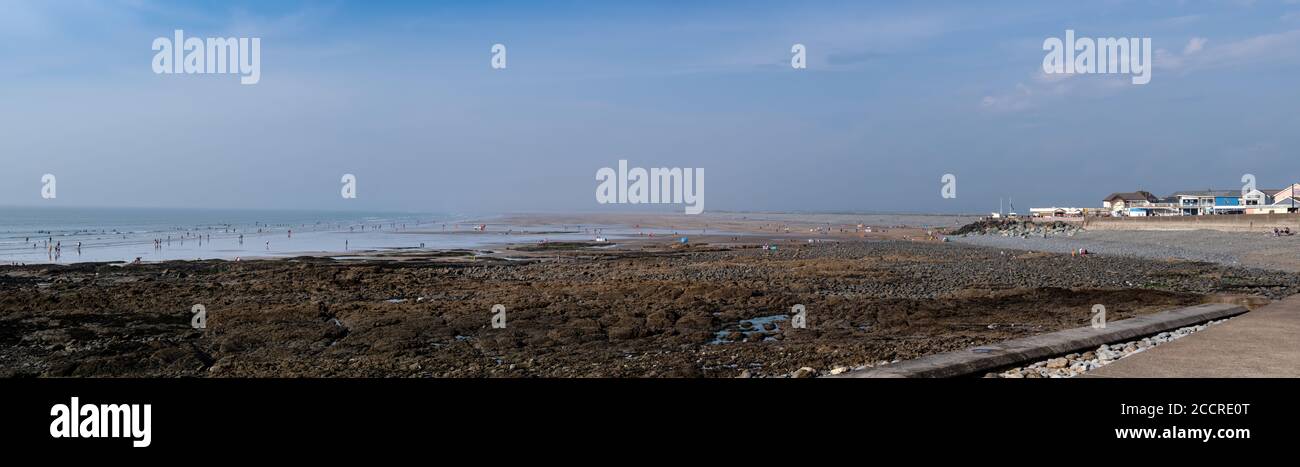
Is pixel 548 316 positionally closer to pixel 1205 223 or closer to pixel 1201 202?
pixel 1205 223

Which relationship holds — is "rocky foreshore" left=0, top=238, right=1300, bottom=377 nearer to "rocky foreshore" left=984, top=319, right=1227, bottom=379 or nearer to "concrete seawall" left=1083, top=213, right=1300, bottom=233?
"rocky foreshore" left=984, top=319, right=1227, bottom=379

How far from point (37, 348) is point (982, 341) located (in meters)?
15.8

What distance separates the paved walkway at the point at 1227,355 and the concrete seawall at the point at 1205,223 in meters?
47.0

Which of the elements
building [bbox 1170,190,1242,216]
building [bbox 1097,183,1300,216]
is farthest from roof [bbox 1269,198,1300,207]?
building [bbox 1170,190,1242,216]

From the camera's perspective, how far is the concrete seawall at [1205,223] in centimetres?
4675

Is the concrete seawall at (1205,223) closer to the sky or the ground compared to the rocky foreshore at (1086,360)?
closer to the sky

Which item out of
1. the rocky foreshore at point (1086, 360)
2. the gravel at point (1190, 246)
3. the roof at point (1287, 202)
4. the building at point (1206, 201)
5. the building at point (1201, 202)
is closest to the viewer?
the rocky foreshore at point (1086, 360)

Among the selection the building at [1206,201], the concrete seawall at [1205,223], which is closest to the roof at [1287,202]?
the building at [1206,201]

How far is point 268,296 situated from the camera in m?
21.0

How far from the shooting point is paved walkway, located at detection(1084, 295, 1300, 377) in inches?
247

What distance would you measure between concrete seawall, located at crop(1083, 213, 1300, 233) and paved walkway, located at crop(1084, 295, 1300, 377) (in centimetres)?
4704

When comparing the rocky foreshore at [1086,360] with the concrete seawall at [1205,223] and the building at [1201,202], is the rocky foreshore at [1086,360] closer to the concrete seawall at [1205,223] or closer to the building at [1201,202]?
the concrete seawall at [1205,223]

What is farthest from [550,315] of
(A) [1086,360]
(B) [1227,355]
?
(B) [1227,355]
